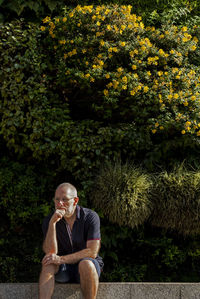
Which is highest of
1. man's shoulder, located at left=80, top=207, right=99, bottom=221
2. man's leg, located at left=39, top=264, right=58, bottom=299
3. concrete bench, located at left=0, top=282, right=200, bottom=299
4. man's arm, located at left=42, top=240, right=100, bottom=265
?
man's shoulder, located at left=80, top=207, right=99, bottom=221

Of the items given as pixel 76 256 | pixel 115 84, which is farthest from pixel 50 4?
pixel 76 256

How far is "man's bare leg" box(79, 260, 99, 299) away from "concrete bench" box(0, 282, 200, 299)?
0.35 metres

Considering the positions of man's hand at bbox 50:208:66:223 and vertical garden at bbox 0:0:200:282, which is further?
vertical garden at bbox 0:0:200:282

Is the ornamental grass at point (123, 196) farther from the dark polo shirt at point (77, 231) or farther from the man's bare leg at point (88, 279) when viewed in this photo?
the man's bare leg at point (88, 279)

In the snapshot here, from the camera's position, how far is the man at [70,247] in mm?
3957

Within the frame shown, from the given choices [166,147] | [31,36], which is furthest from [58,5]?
[166,147]

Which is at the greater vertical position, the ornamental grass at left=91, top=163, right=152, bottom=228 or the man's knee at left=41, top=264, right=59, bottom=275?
the ornamental grass at left=91, top=163, right=152, bottom=228

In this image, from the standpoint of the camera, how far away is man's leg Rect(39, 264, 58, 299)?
3932 mm

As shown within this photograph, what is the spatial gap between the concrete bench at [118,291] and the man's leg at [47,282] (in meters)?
0.30

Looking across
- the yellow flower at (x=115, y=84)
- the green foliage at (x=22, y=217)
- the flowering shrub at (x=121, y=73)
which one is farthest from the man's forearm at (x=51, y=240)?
the yellow flower at (x=115, y=84)

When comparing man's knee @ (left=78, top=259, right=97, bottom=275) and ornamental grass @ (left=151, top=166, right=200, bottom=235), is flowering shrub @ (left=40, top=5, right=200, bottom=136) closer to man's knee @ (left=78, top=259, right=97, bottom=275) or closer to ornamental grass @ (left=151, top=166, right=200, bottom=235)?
ornamental grass @ (left=151, top=166, right=200, bottom=235)

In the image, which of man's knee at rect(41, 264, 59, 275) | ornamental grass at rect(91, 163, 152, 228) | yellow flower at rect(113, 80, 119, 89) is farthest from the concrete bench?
yellow flower at rect(113, 80, 119, 89)

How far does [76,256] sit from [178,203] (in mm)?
1696

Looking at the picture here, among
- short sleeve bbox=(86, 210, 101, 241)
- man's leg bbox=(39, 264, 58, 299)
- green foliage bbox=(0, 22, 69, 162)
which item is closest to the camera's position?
man's leg bbox=(39, 264, 58, 299)
